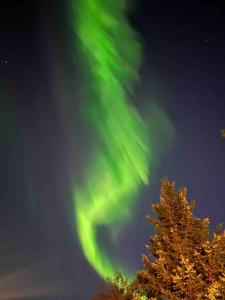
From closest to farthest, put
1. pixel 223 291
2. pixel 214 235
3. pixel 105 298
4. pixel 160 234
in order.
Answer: pixel 223 291 < pixel 214 235 < pixel 160 234 < pixel 105 298

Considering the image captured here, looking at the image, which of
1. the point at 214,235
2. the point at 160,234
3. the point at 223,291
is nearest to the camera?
the point at 223,291

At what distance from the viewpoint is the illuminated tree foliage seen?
76.3 feet

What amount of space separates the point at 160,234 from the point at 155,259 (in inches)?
56.8

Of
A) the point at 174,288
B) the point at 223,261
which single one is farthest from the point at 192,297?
the point at 223,261

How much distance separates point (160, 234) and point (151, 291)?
3114 millimetres

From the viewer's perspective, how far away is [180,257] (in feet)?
79.0

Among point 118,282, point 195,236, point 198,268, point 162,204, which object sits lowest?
point 198,268

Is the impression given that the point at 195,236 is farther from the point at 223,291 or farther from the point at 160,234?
the point at 223,291

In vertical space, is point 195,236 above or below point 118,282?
below

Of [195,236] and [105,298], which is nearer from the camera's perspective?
[195,236]

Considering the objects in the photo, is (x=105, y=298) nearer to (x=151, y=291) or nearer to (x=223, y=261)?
(x=151, y=291)

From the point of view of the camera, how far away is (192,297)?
2319 centimetres

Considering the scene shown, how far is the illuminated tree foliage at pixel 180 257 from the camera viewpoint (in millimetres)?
23250

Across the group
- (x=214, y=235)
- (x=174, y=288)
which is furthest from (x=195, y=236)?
(x=174, y=288)
